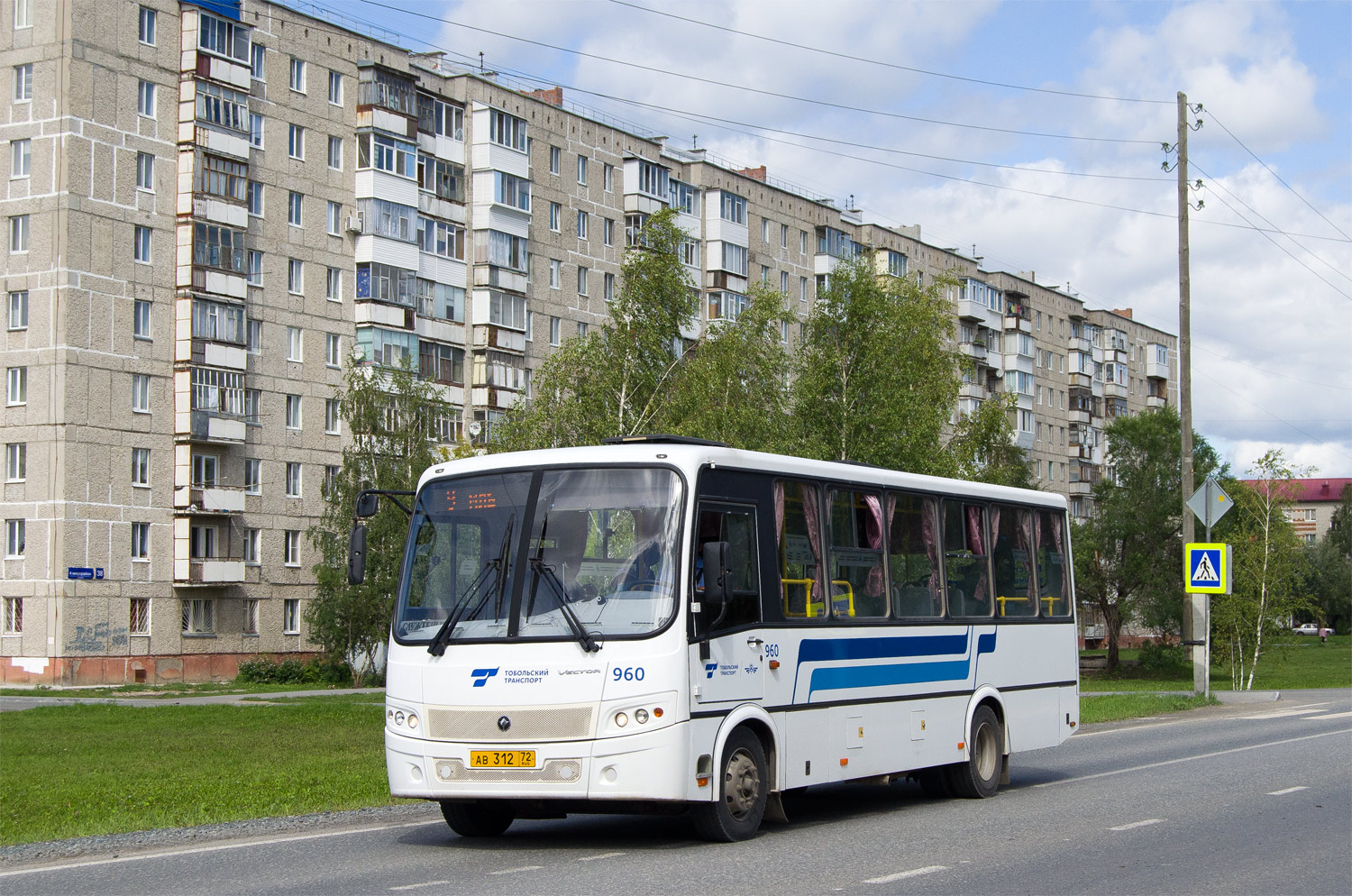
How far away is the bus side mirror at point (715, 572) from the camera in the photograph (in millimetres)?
11305

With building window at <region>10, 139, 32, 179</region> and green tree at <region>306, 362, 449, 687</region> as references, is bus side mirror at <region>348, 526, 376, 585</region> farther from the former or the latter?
building window at <region>10, 139, 32, 179</region>

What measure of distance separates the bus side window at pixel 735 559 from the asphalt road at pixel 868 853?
5.60 feet

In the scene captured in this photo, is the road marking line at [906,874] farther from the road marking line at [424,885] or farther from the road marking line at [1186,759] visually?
the road marking line at [1186,759]

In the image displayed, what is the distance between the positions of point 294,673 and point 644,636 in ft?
144

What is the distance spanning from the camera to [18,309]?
1976 inches

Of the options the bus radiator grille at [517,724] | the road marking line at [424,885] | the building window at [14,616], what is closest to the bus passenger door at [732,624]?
the bus radiator grille at [517,724]

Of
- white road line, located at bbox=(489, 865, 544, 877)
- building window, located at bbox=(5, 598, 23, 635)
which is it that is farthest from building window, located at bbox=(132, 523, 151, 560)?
white road line, located at bbox=(489, 865, 544, 877)

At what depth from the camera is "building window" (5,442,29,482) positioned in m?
49.7

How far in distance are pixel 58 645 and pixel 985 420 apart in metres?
30.2

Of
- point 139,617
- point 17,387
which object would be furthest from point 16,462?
point 139,617

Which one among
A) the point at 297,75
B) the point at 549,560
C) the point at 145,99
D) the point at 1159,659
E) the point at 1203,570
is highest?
the point at 297,75

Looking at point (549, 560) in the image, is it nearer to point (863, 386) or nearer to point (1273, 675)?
point (863, 386)

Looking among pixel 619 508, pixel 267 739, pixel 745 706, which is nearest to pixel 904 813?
pixel 745 706

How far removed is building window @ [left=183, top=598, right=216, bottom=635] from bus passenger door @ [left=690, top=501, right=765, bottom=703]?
44000 mm
